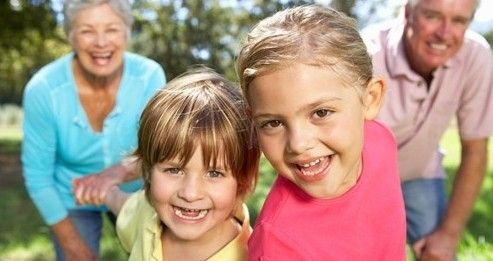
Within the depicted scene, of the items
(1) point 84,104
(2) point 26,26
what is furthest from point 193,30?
(1) point 84,104

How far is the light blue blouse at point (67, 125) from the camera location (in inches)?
132

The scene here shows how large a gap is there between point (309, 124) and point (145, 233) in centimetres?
78

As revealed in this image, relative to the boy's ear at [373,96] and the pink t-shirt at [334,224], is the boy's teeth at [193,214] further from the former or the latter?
the boy's ear at [373,96]

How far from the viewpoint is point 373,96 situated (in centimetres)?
218

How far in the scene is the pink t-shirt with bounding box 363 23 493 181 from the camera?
328cm

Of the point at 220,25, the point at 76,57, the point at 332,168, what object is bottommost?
the point at 220,25

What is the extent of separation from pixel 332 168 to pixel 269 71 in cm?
32

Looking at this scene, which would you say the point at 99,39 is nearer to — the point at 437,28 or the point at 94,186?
the point at 94,186

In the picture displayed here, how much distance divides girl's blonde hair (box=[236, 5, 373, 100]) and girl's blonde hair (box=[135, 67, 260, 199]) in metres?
0.23

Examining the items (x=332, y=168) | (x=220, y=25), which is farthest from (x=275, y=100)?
(x=220, y=25)

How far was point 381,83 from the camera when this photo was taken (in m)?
2.18

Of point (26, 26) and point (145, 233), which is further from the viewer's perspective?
point (26, 26)

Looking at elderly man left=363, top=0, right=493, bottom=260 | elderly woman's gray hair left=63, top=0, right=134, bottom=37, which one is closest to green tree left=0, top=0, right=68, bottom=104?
elderly woman's gray hair left=63, top=0, right=134, bottom=37

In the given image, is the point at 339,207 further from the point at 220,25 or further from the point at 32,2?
the point at 32,2
